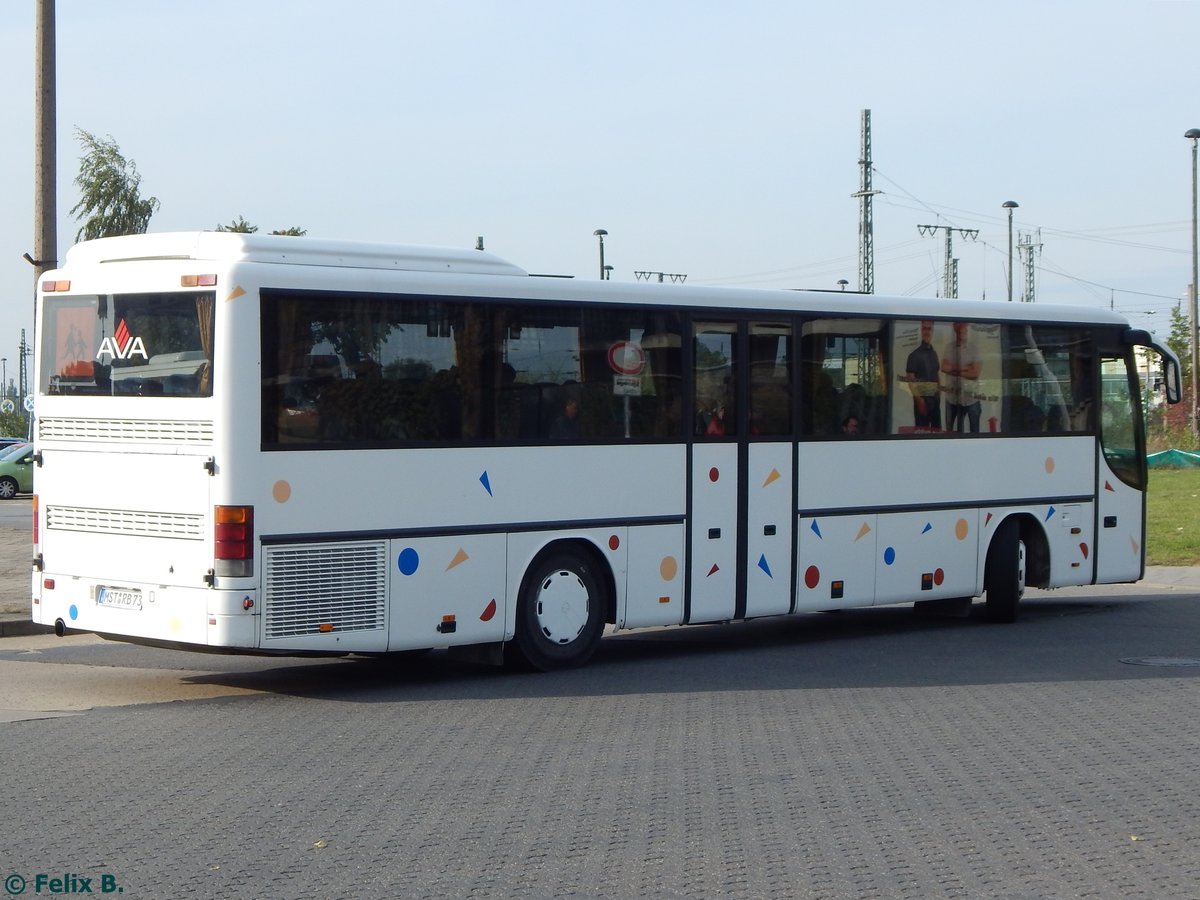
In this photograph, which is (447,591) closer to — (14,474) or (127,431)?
(127,431)

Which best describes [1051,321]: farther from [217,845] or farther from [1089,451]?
[217,845]

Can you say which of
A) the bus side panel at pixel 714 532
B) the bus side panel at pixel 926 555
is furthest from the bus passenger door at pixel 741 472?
the bus side panel at pixel 926 555

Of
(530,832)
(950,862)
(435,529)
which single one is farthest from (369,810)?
(435,529)

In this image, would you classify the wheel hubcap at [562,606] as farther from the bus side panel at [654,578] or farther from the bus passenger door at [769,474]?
the bus passenger door at [769,474]

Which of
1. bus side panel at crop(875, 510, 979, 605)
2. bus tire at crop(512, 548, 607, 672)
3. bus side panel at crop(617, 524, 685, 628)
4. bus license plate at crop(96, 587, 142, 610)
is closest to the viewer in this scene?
bus license plate at crop(96, 587, 142, 610)

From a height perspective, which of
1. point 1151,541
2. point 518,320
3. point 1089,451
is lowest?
point 1151,541

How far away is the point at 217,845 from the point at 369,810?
2.92ft

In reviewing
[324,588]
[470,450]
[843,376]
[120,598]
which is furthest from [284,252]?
[843,376]

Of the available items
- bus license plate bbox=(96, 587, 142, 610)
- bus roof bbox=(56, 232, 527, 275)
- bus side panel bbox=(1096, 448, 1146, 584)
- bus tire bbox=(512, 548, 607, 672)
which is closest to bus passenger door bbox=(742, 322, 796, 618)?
bus tire bbox=(512, 548, 607, 672)

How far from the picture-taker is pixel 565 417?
12.5 metres

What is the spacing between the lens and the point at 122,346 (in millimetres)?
11297

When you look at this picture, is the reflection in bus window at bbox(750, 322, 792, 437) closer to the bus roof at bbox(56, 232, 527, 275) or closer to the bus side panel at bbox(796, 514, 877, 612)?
the bus side panel at bbox(796, 514, 877, 612)

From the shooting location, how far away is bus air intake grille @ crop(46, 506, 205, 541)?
10773 mm

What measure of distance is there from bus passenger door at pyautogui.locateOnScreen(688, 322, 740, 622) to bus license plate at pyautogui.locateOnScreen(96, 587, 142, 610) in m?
4.49
